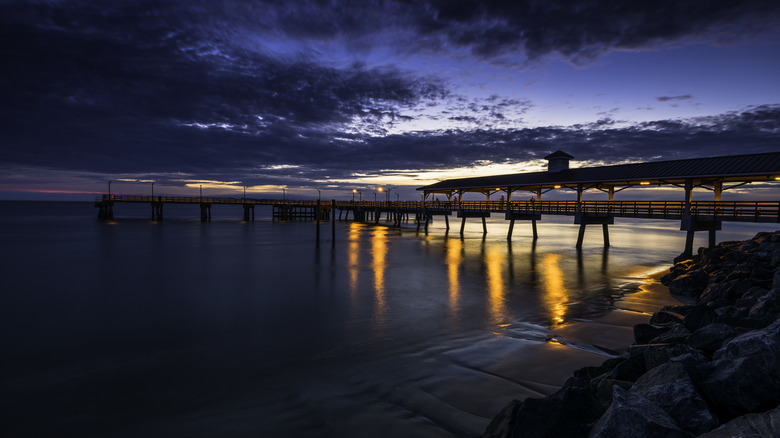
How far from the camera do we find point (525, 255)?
31031mm

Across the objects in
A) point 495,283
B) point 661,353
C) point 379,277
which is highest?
point 661,353

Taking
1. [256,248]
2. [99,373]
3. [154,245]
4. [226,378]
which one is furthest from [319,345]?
[154,245]

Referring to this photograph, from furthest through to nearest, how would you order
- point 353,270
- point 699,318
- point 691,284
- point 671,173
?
point 671,173
point 353,270
point 691,284
point 699,318

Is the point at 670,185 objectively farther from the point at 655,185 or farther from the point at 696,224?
the point at 696,224

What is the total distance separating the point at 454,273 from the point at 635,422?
19.1 meters

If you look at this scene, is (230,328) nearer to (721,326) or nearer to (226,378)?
(226,378)

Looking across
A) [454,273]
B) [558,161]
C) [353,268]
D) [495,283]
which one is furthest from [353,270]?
[558,161]

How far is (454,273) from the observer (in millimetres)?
22547

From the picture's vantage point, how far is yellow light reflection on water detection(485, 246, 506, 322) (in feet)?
45.2

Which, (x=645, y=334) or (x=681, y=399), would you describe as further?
(x=645, y=334)

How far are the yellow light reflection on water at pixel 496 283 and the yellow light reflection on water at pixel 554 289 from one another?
172 centimetres

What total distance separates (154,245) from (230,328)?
2867 centimetres

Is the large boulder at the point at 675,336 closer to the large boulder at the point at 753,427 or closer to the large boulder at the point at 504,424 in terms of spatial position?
the large boulder at the point at 753,427

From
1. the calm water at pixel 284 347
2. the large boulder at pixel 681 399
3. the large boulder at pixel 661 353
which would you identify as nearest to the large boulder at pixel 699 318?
the calm water at pixel 284 347
